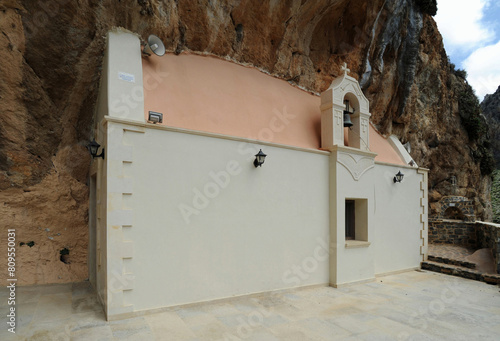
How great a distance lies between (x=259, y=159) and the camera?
5.80 meters

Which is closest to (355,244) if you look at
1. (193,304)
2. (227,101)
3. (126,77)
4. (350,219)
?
(350,219)

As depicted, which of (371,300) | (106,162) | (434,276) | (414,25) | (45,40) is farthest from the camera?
(414,25)

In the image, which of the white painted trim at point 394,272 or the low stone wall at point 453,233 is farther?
the low stone wall at point 453,233

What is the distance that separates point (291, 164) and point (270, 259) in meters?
2.05

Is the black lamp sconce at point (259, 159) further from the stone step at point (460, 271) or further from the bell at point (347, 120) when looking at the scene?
the stone step at point (460, 271)

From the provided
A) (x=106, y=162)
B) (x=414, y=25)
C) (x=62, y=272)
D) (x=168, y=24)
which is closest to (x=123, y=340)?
(x=106, y=162)

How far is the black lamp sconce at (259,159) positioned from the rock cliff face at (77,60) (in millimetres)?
3014

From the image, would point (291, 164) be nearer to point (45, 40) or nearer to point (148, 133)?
point (148, 133)

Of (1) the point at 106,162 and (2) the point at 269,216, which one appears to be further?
(2) the point at 269,216

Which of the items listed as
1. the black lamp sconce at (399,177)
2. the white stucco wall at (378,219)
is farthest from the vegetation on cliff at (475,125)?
the black lamp sconce at (399,177)

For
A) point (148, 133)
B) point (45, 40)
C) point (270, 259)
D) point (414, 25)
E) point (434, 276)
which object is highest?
point (414, 25)

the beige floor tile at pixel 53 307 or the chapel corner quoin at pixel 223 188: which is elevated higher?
the chapel corner quoin at pixel 223 188

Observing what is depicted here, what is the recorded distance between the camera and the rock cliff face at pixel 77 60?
534 centimetres

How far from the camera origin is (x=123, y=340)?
3865 mm
